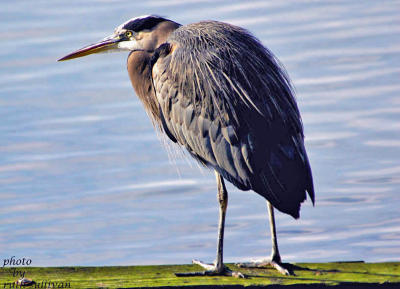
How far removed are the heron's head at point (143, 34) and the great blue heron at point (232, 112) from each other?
56 millimetres

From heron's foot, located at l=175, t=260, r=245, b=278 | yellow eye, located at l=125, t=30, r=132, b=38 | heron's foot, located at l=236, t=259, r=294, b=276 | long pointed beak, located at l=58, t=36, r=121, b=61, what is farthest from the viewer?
long pointed beak, located at l=58, t=36, r=121, b=61

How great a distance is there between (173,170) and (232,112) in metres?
3.23

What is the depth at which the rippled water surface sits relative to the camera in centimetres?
801

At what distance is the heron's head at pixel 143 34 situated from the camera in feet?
21.3

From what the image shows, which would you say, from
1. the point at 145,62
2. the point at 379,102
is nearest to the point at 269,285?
the point at 145,62

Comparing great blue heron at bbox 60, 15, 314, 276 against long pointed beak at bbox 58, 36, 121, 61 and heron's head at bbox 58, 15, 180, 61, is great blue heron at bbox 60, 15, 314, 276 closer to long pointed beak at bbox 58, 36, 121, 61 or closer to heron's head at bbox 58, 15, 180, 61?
heron's head at bbox 58, 15, 180, 61

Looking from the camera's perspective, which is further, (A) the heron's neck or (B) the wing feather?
(A) the heron's neck

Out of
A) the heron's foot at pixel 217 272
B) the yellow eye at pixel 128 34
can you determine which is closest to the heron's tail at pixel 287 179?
the heron's foot at pixel 217 272

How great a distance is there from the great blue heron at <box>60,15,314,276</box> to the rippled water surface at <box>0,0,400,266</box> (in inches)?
72.6

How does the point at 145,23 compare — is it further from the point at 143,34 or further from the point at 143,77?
the point at 143,77

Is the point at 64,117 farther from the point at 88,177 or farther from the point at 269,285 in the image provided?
the point at 269,285

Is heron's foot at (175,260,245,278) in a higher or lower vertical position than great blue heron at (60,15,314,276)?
lower

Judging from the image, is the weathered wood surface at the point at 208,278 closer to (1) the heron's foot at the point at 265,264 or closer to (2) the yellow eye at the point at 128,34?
(1) the heron's foot at the point at 265,264

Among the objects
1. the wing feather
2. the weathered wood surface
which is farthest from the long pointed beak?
the weathered wood surface
